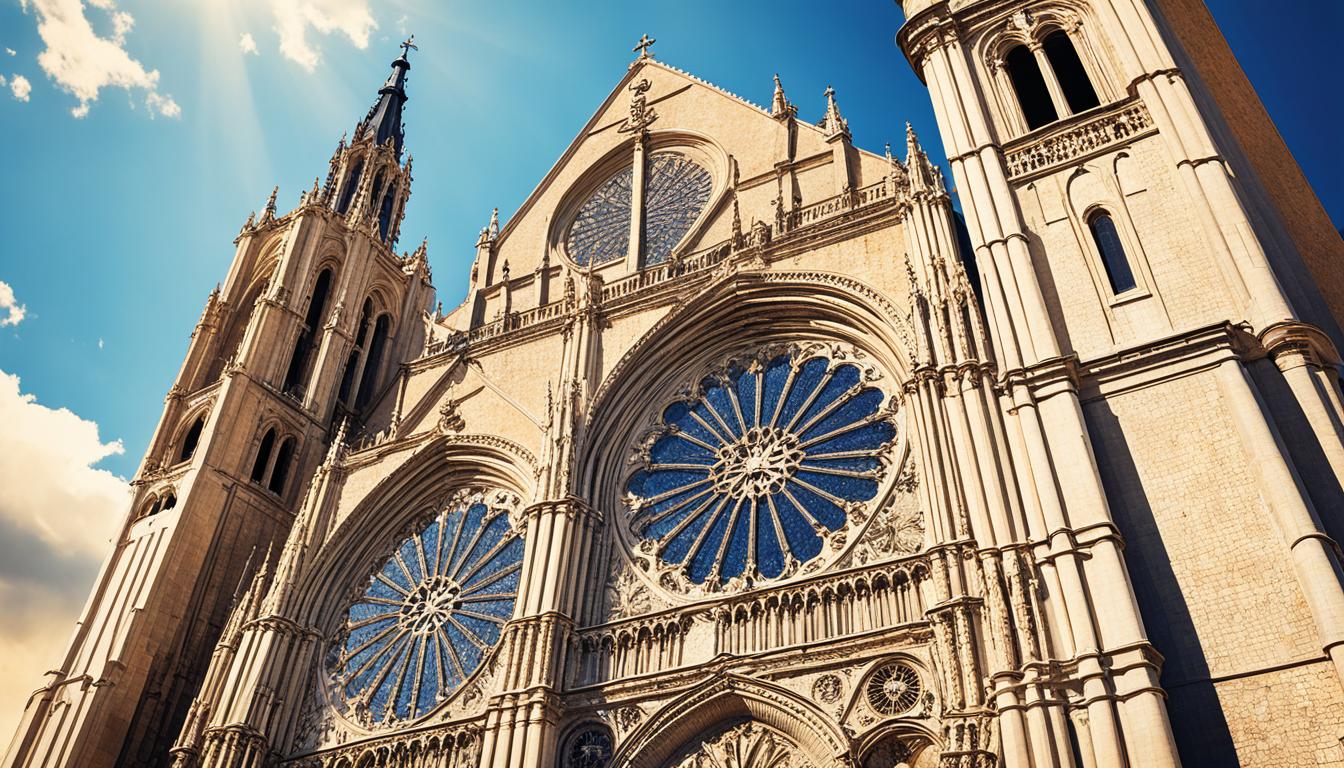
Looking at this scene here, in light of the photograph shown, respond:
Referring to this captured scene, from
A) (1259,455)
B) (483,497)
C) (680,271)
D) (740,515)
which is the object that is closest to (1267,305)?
(1259,455)

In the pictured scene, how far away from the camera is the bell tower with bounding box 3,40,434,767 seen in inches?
728

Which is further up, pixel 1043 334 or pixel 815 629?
pixel 1043 334

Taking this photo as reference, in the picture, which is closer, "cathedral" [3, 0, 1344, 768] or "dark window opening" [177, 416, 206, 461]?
"cathedral" [3, 0, 1344, 768]

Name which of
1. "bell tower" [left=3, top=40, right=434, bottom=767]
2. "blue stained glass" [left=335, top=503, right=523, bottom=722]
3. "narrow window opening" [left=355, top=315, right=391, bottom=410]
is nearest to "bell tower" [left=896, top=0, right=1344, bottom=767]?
"blue stained glass" [left=335, top=503, right=523, bottom=722]

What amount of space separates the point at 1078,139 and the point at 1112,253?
2175 mm

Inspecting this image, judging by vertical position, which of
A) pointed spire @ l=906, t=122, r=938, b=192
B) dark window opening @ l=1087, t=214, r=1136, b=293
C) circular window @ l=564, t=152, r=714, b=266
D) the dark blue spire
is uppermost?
the dark blue spire

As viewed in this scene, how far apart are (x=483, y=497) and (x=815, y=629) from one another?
7.64 metres

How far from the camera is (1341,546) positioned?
415 inches

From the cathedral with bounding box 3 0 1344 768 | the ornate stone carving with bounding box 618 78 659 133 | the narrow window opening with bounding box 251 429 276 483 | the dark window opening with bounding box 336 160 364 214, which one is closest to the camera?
the cathedral with bounding box 3 0 1344 768

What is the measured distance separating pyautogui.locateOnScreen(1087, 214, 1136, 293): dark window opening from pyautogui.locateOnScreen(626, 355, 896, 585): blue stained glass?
12.4 feet

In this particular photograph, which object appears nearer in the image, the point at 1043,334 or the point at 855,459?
the point at 1043,334

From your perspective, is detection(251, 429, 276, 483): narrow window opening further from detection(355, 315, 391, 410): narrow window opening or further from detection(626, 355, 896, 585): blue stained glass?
detection(626, 355, 896, 585): blue stained glass

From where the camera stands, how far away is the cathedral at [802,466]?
10961mm

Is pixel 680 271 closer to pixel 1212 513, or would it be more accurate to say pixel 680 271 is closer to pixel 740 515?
pixel 740 515
